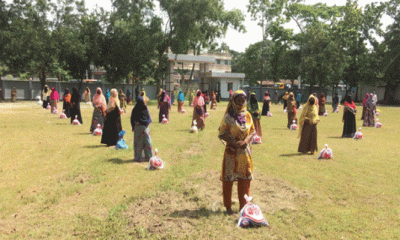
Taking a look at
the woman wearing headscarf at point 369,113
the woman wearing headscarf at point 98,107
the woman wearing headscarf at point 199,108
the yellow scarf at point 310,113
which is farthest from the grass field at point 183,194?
the woman wearing headscarf at point 369,113

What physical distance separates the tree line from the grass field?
25648 mm

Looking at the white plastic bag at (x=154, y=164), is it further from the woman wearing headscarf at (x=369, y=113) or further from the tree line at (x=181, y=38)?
the tree line at (x=181, y=38)

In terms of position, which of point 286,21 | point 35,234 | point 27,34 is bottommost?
point 35,234

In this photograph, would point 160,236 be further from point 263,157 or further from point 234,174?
point 263,157

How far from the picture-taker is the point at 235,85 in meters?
49.9

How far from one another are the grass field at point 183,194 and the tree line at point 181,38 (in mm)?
25648

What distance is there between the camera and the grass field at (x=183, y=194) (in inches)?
192

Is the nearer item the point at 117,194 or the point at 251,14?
the point at 117,194

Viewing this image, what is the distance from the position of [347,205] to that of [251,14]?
50286 mm

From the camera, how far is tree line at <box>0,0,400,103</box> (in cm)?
3388

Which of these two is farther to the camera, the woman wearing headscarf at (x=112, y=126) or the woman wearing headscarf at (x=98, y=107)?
the woman wearing headscarf at (x=98, y=107)

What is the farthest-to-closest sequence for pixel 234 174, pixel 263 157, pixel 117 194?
pixel 263 157
pixel 117 194
pixel 234 174

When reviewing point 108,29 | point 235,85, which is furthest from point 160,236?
point 235,85

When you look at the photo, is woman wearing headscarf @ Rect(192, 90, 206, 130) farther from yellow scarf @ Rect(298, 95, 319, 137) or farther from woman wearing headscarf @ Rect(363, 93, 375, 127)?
woman wearing headscarf @ Rect(363, 93, 375, 127)
